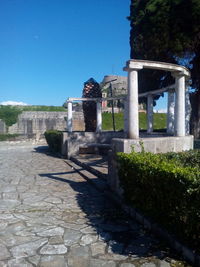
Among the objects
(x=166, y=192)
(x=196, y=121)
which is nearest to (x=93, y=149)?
(x=196, y=121)

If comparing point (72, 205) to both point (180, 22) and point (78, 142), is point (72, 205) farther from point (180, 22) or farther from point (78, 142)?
point (180, 22)

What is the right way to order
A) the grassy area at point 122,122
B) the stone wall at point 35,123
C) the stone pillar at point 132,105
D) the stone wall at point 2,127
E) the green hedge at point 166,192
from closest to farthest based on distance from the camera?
the green hedge at point 166,192 < the stone pillar at point 132,105 < the stone wall at point 2,127 < the stone wall at point 35,123 < the grassy area at point 122,122

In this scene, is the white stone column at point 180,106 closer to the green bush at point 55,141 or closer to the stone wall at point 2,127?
the green bush at point 55,141

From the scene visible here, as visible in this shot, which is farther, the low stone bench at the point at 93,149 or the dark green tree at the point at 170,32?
the low stone bench at the point at 93,149

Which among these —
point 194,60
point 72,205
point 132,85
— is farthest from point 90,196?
point 194,60

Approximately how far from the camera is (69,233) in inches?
136

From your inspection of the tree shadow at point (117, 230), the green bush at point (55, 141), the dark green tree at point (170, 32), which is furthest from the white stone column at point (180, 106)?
the green bush at point (55, 141)

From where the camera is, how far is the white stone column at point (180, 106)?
6.65 metres

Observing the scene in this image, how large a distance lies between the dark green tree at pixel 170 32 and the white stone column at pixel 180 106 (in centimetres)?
397

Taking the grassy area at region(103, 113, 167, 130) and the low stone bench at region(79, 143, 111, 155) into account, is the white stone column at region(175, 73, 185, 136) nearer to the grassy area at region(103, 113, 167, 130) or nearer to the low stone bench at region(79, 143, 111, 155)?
the low stone bench at region(79, 143, 111, 155)

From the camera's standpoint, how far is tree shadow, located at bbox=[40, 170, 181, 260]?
2.95 meters

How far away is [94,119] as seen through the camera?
14859 mm

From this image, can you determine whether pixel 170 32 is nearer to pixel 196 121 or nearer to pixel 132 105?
pixel 196 121

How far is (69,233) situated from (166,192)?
5.24ft
